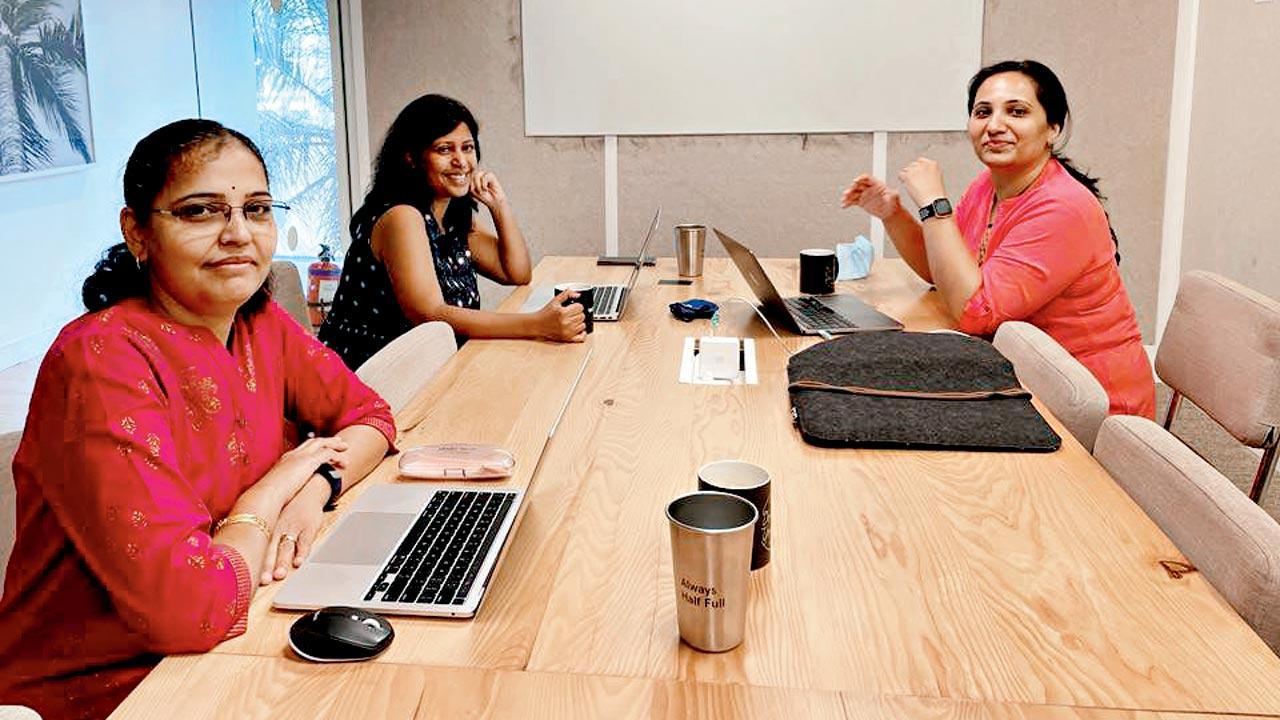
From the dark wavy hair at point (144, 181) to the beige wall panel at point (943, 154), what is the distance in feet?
11.1

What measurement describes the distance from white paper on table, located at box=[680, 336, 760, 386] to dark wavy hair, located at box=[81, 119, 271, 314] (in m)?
0.95

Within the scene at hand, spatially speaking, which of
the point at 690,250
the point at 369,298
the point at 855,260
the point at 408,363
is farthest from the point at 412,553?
the point at 855,260

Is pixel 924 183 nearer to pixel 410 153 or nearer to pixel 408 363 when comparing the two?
pixel 410 153

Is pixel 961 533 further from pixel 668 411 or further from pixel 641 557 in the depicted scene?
pixel 668 411

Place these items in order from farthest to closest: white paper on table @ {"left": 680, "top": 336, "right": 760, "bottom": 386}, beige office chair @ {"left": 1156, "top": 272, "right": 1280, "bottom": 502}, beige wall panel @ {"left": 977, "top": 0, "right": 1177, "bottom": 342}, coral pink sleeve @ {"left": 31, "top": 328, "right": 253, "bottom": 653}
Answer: beige wall panel @ {"left": 977, "top": 0, "right": 1177, "bottom": 342}, white paper on table @ {"left": 680, "top": 336, "right": 760, "bottom": 386}, beige office chair @ {"left": 1156, "top": 272, "right": 1280, "bottom": 502}, coral pink sleeve @ {"left": 31, "top": 328, "right": 253, "bottom": 653}

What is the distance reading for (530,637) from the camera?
1.08 metres

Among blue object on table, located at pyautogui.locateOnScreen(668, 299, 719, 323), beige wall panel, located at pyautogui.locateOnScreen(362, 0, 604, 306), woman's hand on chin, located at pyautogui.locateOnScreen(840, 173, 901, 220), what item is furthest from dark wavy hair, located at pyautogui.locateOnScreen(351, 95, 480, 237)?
beige wall panel, located at pyautogui.locateOnScreen(362, 0, 604, 306)

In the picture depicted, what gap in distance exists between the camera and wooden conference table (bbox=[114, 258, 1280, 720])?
3.16ft

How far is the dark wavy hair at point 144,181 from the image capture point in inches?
51.7

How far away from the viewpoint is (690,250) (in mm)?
3055

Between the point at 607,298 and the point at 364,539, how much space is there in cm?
152

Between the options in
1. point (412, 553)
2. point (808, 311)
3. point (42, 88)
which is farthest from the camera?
point (42, 88)

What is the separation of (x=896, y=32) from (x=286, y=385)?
3287 mm

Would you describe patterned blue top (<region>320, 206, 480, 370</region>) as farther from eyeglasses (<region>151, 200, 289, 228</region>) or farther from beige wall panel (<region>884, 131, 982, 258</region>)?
beige wall panel (<region>884, 131, 982, 258</region>)
